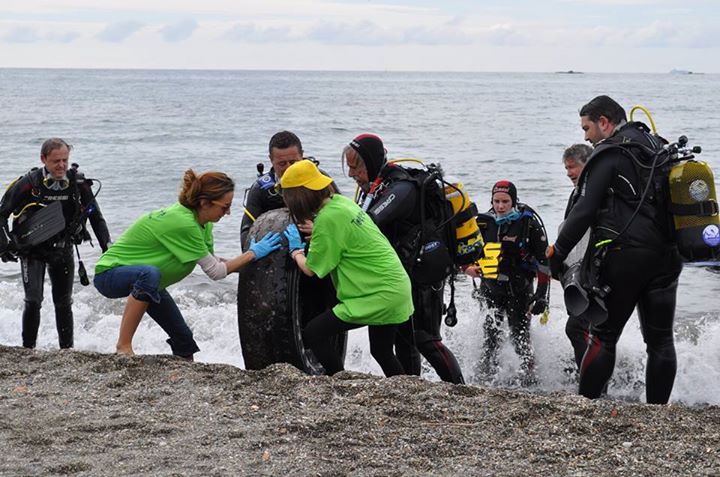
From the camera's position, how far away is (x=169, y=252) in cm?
590

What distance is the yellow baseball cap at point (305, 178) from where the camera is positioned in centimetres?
514

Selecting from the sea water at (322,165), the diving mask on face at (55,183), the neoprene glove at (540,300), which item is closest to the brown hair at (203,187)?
the diving mask on face at (55,183)

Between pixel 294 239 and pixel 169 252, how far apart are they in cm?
81

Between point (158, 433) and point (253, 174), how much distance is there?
18325 mm

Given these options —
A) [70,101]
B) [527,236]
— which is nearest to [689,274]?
[527,236]

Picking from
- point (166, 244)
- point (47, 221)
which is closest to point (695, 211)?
point (166, 244)

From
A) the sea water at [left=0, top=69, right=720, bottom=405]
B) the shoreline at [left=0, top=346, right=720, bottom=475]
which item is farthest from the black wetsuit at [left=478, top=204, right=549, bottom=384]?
the shoreline at [left=0, top=346, right=720, bottom=475]

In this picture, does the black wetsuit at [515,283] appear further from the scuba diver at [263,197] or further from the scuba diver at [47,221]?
the scuba diver at [47,221]

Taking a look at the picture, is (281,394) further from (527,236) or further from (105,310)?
(105,310)

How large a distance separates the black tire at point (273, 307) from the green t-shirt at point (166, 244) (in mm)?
345

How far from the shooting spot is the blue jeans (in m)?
5.86

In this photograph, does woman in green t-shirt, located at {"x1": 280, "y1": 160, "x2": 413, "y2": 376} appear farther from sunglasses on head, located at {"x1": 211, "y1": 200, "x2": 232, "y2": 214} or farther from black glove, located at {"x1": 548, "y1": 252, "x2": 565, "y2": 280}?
black glove, located at {"x1": 548, "y1": 252, "x2": 565, "y2": 280}

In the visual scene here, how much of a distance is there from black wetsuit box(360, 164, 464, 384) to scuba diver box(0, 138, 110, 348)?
2.58m

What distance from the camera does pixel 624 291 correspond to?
5289 mm
